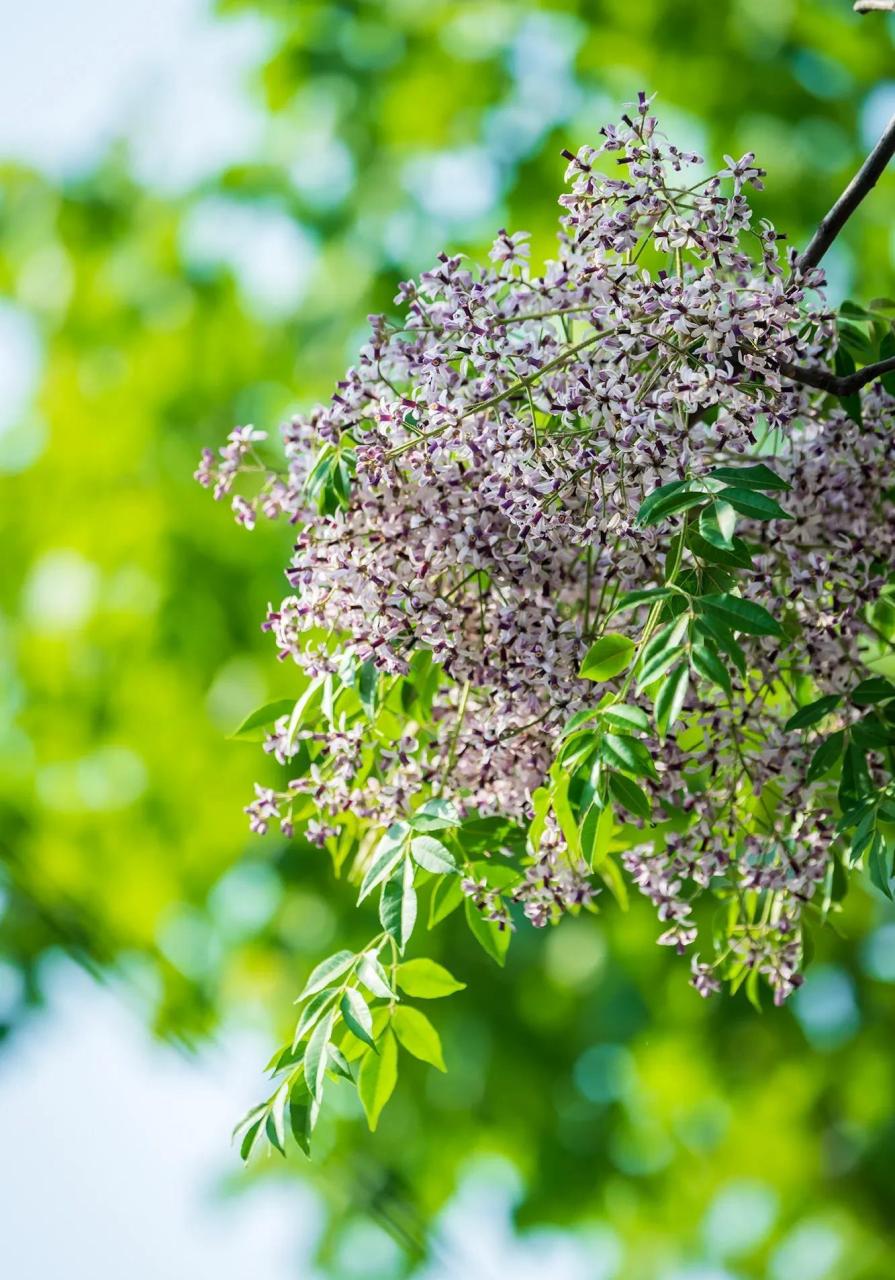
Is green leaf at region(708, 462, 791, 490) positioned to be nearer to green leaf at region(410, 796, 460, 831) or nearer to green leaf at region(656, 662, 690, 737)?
green leaf at region(656, 662, 690, 737)

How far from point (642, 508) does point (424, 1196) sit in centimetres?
312

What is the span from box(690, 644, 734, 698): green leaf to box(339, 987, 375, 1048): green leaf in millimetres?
326

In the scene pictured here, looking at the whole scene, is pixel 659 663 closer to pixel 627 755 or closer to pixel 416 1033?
pixel 627 755

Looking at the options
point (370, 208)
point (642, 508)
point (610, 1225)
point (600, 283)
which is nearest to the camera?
point (642, 508)

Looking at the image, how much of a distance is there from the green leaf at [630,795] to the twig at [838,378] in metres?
0.28

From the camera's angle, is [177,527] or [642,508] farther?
[177,527]

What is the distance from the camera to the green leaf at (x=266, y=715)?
109 cm

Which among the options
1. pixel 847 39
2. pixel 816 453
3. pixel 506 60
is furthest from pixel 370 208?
pixel 816 453

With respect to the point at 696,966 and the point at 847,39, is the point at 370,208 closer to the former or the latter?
the point at 847,39

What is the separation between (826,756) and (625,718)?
22 centimetres

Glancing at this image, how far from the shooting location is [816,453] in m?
1.03

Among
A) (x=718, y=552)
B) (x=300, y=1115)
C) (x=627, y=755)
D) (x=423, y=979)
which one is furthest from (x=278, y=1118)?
(x=718, y=552)

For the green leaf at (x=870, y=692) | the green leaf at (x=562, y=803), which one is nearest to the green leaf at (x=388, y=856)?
the green leaf at (x=562, y=803)

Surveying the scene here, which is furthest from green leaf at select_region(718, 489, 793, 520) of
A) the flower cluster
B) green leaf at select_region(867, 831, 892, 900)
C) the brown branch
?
green leaf at select_region(867, 831, 892, 900)
